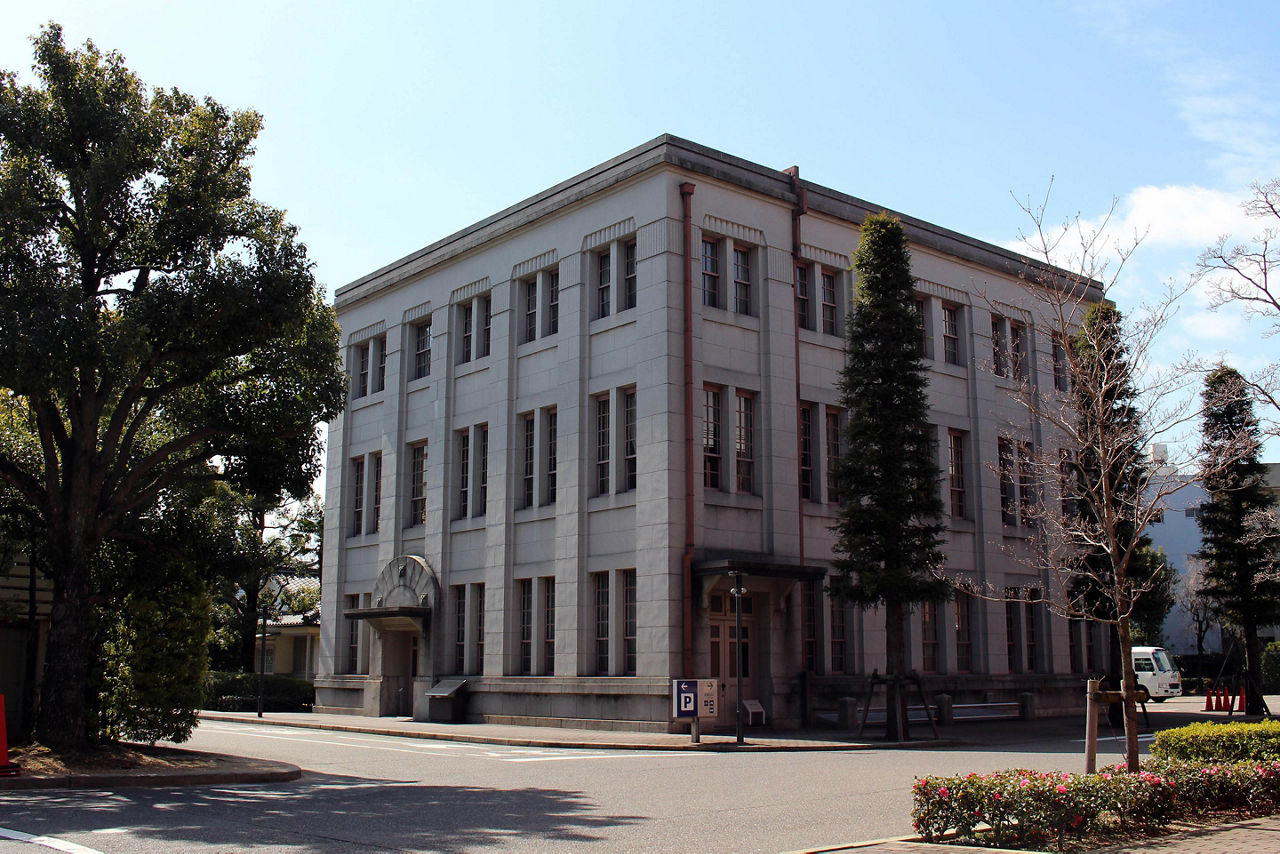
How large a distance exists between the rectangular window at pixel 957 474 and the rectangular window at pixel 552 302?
12.3m

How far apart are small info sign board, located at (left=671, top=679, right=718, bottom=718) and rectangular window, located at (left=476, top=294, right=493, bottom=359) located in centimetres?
1334

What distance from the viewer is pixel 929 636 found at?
32594 millimetres

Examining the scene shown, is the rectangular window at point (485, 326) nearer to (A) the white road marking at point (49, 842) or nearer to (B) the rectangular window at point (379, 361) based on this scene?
(B) the rectangular window at point (379, 361)

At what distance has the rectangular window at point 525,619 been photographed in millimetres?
30828

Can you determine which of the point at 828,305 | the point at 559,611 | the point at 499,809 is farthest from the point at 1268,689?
the point at 499,809

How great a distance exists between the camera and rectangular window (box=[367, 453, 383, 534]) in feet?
124

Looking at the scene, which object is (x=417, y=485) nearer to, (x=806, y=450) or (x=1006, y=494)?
(x=806, y=450)

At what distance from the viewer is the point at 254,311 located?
18.2m

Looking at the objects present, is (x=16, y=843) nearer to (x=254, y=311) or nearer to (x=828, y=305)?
(x=254, y=311)

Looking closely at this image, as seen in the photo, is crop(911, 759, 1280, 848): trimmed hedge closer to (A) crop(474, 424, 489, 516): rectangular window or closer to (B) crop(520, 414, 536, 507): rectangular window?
(B) crop(520, 414, 536, 507): rectangular window

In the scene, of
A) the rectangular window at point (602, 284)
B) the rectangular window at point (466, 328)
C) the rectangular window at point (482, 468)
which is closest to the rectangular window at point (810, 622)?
the rectangular window at point (602, 284)

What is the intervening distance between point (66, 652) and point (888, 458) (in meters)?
16.8

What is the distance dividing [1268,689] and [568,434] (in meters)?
45.0

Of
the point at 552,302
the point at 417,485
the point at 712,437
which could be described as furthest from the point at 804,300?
the point at 417,485
